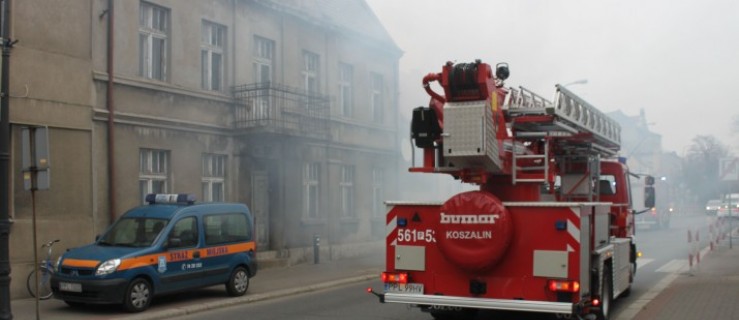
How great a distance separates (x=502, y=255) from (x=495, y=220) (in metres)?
0.38

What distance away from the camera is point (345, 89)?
22016 mm

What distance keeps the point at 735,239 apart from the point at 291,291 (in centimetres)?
1896

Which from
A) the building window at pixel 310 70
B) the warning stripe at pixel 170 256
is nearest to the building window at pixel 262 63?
the building window at pixel 310 70

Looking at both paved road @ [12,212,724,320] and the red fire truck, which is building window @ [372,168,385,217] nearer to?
paved road @ [12,212,724,320]

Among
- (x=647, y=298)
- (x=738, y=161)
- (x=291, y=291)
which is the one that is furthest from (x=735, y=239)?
(x=291, y=291)

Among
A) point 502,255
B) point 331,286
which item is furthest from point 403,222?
point 331,286

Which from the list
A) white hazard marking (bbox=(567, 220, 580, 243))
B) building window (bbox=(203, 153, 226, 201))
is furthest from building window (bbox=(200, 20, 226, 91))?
white hazard marking (bbox=(567, 220, 580, 243))

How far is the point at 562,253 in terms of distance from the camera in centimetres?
755

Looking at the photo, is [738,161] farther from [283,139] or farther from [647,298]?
[283,139]

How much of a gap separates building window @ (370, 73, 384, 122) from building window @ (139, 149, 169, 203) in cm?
888

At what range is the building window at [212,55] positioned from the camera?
17.0 m

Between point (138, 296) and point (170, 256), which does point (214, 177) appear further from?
point (138, 296)

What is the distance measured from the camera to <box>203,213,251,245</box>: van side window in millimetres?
12192

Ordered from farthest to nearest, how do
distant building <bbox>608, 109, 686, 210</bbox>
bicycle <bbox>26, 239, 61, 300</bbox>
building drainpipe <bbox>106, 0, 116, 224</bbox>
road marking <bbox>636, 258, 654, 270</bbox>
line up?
distant building <bbox>608, 109, 686, 210</bbox> → road marking <bbox>636, 258, 654, 270</bbox> → building drainpipe <bbox>106, 0, 116, 224</bbox> → bicycle <bbox>26, 239, 61, 300</bbox>
